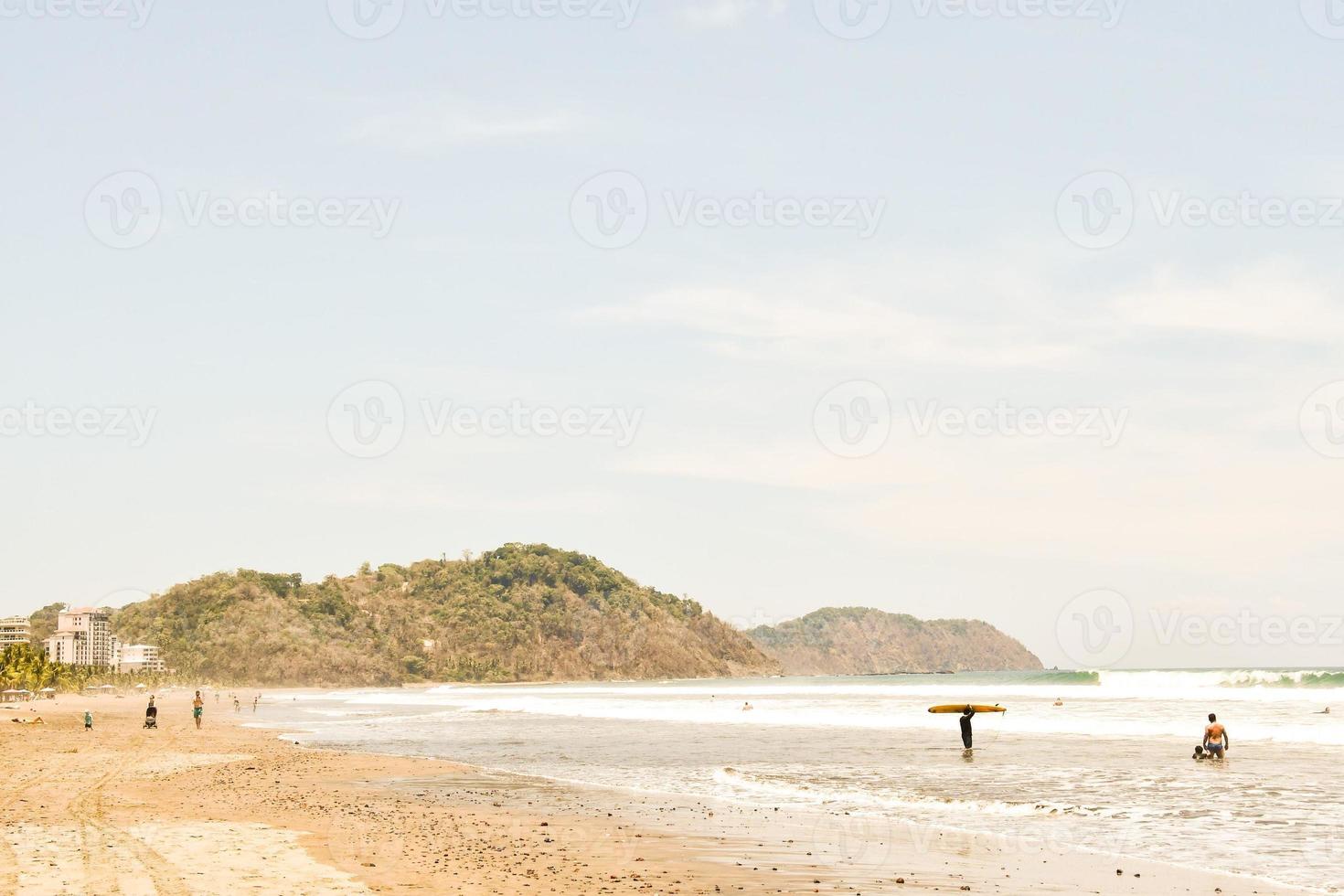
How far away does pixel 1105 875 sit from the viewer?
680 inches

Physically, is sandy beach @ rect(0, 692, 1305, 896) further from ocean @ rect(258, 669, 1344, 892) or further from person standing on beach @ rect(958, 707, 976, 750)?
person standing on beach @ rect(958, 707, 976, 750)

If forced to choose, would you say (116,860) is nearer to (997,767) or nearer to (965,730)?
(997,767)

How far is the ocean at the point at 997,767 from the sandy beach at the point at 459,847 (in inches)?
72.5

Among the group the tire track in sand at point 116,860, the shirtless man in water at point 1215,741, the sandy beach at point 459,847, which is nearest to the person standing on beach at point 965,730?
the shirtless man in water at point 1215,741

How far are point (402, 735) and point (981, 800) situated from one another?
33.8 meters

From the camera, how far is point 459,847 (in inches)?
768

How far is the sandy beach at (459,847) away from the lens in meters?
16.1

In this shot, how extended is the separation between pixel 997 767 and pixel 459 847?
20.1 m

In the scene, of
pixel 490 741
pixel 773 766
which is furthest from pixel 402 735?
pixel 773 766

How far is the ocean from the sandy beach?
184 centimetres

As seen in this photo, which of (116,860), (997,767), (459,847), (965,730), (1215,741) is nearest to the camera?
(116,860)

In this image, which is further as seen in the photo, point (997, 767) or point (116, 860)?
point (997, 767)

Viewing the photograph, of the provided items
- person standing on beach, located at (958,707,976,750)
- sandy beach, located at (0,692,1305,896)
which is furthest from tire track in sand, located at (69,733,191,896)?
person standing on beach, located at (958,707,976,750)

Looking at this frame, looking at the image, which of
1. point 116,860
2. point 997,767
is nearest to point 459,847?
point 116,860
